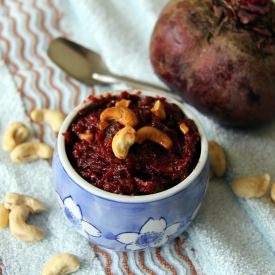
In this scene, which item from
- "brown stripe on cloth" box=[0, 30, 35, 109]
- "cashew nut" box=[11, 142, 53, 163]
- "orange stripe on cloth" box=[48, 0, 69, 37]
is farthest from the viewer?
"orange stripe on cloth" box=[48, 0, 69, 37]

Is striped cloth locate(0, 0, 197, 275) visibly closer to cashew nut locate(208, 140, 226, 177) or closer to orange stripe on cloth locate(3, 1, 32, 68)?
orange stripe on cloth locate(3, 1, 32, 68)

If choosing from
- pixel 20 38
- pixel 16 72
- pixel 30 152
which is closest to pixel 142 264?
pixel 30 152

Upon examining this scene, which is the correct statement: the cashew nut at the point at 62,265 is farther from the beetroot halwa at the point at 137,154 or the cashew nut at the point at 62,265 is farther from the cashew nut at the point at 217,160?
Answer: the cashew nut at the point at 217,160

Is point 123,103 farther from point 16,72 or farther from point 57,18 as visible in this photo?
point 57,18

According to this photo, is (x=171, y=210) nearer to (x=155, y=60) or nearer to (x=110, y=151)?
(x=110, y=151)

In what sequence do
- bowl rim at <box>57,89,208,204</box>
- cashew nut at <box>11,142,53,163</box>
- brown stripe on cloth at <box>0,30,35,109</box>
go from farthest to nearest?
brown stripe on cloth at <box>0,30,35,109</box>, cashew nut at <box>11,142,53,163</box>, bowl rim at <box>57,89,208,204</box>

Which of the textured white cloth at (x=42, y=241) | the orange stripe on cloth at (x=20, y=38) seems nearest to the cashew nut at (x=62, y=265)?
the textured white cloth at (x=42, y=241)

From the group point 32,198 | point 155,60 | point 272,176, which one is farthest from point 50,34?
point 272,176

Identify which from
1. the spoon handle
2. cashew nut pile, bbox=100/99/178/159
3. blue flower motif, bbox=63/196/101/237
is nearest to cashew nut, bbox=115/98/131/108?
cashew nut pile, bbox=100/99/178/159
